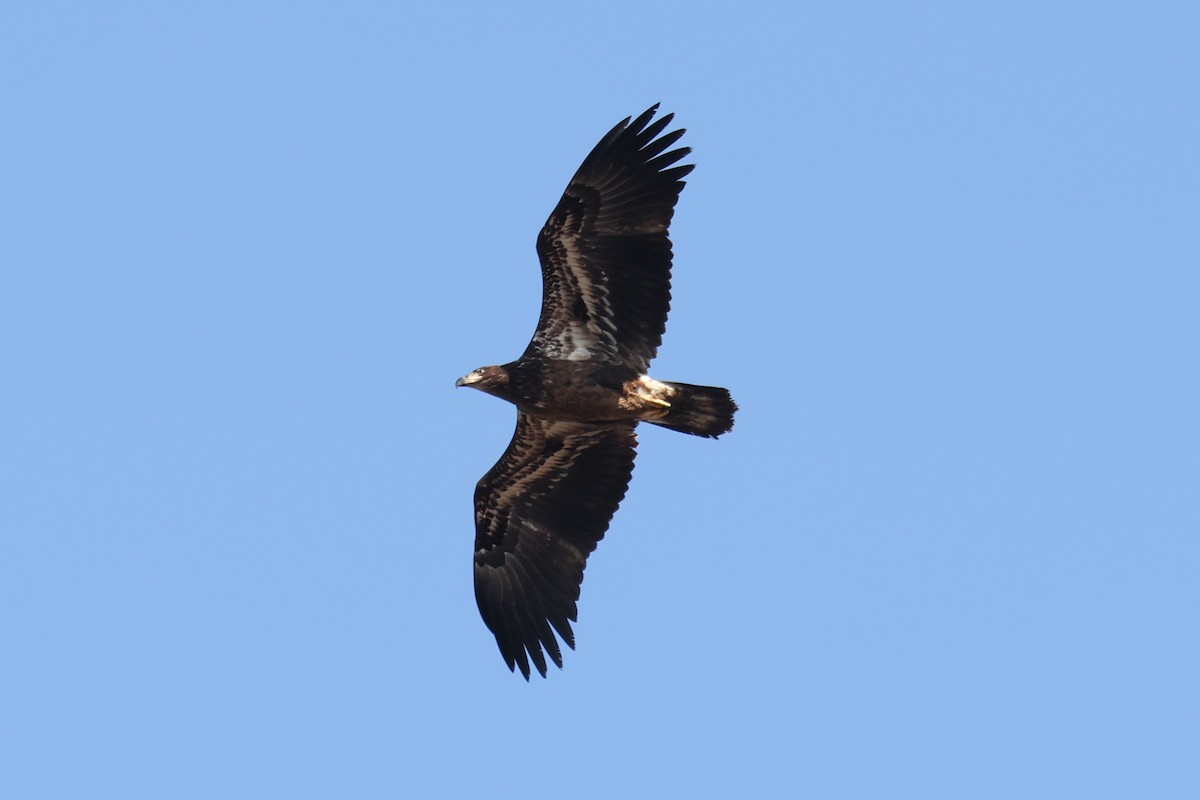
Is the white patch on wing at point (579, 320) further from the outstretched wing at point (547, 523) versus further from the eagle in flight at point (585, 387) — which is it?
the outstretched wing at point (547, 523)

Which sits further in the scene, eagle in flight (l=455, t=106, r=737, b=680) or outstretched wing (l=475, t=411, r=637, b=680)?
outstretched wing (l=475, t=411, r=637, b=680)

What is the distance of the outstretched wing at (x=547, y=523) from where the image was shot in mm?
19016

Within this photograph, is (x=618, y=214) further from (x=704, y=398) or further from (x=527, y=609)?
(x=527, y=609)

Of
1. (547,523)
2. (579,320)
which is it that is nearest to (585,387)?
(579,320)

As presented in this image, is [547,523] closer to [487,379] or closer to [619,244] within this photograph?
[487,379]

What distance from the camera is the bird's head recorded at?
726 inches

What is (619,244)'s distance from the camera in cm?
1797

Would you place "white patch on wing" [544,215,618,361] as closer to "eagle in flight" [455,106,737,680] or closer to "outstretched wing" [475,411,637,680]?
"eagle in flight" [455,106,737,680]

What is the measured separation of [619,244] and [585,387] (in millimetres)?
1369

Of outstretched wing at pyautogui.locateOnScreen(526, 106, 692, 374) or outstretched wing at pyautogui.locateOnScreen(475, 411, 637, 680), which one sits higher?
outstretched wing at pyautogui.locateOnScreen(526, 106, 692, 374)

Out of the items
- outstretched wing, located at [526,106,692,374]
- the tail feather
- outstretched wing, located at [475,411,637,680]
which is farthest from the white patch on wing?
outstretched wing, located at [475,411,637,680]

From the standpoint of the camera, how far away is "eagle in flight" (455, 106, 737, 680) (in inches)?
707

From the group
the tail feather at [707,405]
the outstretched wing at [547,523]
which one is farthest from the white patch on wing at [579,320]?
the outstretched wing at [547,523]

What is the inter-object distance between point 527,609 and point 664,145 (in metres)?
4.77
